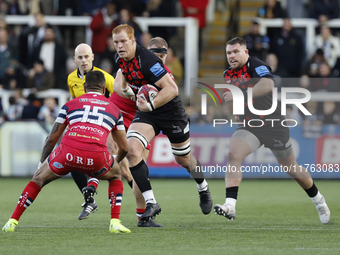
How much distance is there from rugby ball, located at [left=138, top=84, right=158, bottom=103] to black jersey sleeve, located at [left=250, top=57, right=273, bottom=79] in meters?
1.22

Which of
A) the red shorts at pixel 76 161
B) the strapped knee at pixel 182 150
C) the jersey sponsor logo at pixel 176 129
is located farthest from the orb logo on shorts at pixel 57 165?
the strapped knee at pixel 182 150

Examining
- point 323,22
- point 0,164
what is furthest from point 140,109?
point 323,22

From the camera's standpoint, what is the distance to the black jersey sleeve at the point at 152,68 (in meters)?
7.04

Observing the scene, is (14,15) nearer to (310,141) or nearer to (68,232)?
(310,141)

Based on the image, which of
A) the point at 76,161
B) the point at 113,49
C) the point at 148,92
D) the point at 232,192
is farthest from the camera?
the point at 113,49

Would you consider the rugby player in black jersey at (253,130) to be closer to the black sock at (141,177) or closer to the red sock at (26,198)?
the black sock at (141,177)

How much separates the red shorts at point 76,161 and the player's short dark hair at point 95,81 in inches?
28.6

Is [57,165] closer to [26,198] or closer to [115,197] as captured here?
[26,198]

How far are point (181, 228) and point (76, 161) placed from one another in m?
1.55

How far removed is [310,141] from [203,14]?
5.05 meters

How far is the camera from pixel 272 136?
24.6 feet

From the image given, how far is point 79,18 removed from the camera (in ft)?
55.8

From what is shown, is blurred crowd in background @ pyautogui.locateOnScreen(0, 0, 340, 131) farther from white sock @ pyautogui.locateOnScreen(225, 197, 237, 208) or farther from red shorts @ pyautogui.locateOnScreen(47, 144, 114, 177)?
red shorts @ pyautogui.locateOnScreen(47, 144, 114, 177)

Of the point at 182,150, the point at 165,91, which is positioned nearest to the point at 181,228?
the point at 182,150
